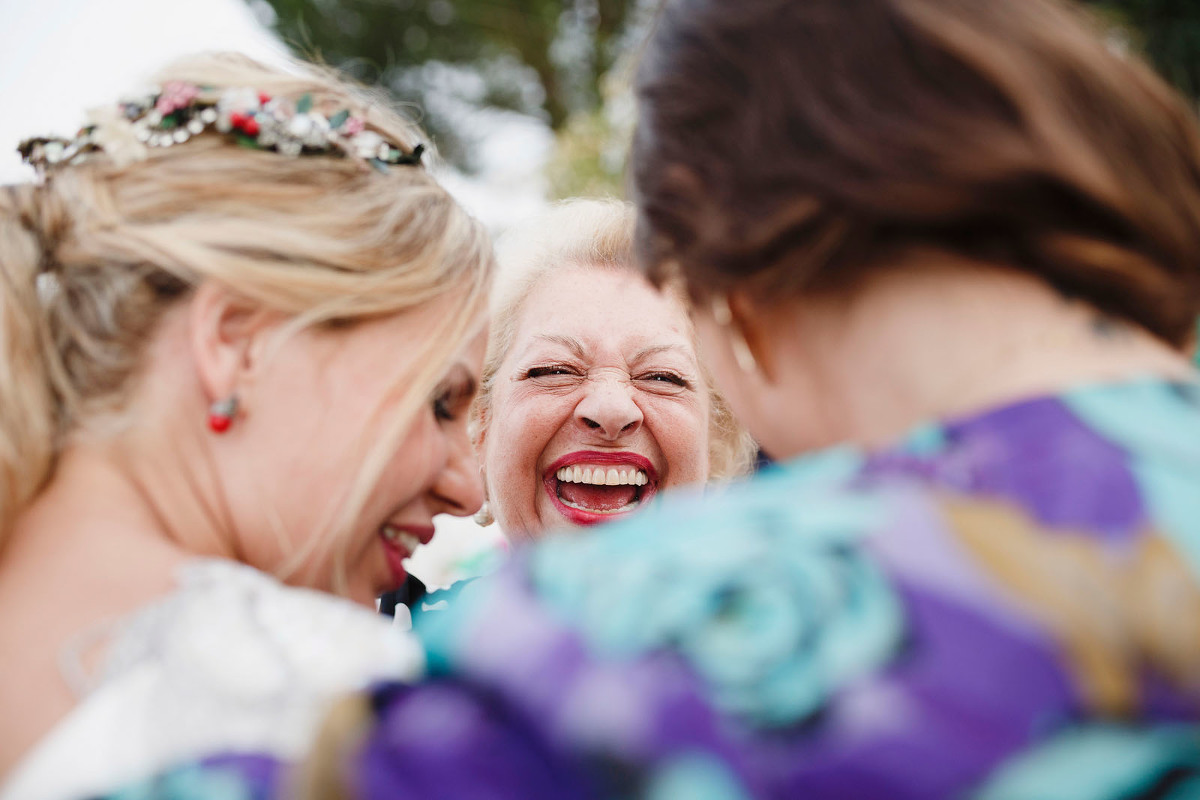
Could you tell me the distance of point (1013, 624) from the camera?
90cm

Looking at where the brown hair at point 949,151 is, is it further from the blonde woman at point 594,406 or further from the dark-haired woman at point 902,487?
the blonde woman at point 594,406

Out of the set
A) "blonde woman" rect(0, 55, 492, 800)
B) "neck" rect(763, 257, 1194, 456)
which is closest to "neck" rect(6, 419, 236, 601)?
"blonde woman" rect(0, 55, 492, 800)

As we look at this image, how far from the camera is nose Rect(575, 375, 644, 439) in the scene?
2.87 meters

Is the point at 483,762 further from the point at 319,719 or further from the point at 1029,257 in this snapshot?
the point at 1029,257

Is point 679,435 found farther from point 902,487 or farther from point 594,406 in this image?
point 902,487

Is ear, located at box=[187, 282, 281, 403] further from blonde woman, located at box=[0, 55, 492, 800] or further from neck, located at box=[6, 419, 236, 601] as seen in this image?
neck, located at box=[6, 419, 236, 601]

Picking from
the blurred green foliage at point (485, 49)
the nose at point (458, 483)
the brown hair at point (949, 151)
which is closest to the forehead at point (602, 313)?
the nose at point (458, 483)

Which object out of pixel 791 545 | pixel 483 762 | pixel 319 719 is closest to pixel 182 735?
pixel 319 719

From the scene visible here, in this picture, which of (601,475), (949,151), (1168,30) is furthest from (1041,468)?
(1168,30)

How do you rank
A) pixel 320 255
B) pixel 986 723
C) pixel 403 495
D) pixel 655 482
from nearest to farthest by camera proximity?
pixel 986 723
pixel 320 255
pixel 403 495
pixel 655 482

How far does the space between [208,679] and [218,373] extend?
1.75 ft

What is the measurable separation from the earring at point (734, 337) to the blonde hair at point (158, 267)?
48 centimetres

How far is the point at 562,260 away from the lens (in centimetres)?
317

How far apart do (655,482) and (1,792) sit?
203 centimetres
